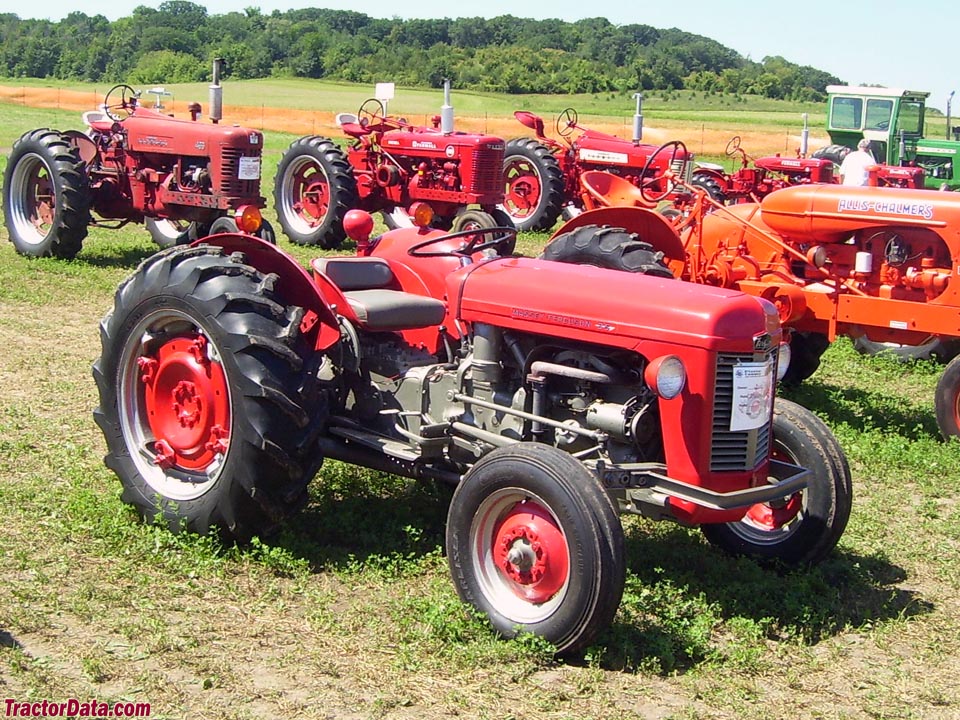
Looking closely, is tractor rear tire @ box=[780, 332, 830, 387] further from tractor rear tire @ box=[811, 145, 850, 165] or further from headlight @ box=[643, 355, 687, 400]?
tractor rear tire @ box=[811, 145, 850, 165]

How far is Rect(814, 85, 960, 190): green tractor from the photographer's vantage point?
64.1 ft

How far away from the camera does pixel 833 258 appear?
25.8 ft

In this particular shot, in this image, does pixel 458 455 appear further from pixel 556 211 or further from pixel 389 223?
pixel 556 211

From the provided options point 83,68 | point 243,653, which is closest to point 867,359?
point 243,653

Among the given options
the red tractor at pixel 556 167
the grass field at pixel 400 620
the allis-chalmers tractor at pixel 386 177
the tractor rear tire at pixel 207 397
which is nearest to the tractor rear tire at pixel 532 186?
the red tractor at pixel 556 167

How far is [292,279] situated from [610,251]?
2693 mm

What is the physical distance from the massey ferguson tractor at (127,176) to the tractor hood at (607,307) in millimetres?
7063

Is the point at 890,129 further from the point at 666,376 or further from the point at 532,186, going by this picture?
the point at 666,376

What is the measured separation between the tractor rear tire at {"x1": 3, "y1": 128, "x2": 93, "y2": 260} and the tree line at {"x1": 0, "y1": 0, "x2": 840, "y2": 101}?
43.7m

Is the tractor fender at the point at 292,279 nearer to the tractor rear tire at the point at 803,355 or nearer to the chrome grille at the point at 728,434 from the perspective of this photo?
the chrome grille at the point at 728,434

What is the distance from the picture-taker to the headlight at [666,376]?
4.06m

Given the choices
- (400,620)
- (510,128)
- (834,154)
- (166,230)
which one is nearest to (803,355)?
(400,620)

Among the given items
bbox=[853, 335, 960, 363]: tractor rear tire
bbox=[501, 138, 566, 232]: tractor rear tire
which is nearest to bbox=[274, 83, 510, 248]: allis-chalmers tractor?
bbox=[501, 138, 566, 232]: tractor rear tire

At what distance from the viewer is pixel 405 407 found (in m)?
5.04
